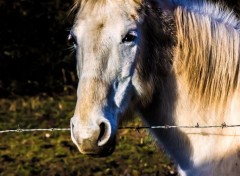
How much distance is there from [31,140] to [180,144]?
4.58m

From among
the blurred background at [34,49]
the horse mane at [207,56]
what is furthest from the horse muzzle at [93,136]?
the blurred background at [34,49]

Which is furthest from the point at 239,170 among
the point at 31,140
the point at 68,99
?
the point at 68,99

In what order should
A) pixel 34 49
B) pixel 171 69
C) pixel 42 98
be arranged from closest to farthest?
1. pixel 171 69
2. pixel 42 98
3. pixel 34 49

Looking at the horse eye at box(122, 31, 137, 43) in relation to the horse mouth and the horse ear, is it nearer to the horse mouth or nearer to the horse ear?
the horse ear

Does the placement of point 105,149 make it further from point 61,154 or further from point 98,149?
point 61,154

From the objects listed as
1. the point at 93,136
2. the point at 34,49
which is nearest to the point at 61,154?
the point at 34,49

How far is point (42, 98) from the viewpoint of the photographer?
10.8 meters

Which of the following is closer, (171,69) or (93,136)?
(93,136)

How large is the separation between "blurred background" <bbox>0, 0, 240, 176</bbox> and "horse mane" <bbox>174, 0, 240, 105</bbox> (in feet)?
11.0

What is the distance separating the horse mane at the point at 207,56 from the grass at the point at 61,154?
2.69m

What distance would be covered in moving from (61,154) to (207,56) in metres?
4.14

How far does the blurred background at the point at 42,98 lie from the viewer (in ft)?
24.0

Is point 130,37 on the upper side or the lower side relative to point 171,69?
upper

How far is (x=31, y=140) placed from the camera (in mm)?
8242
